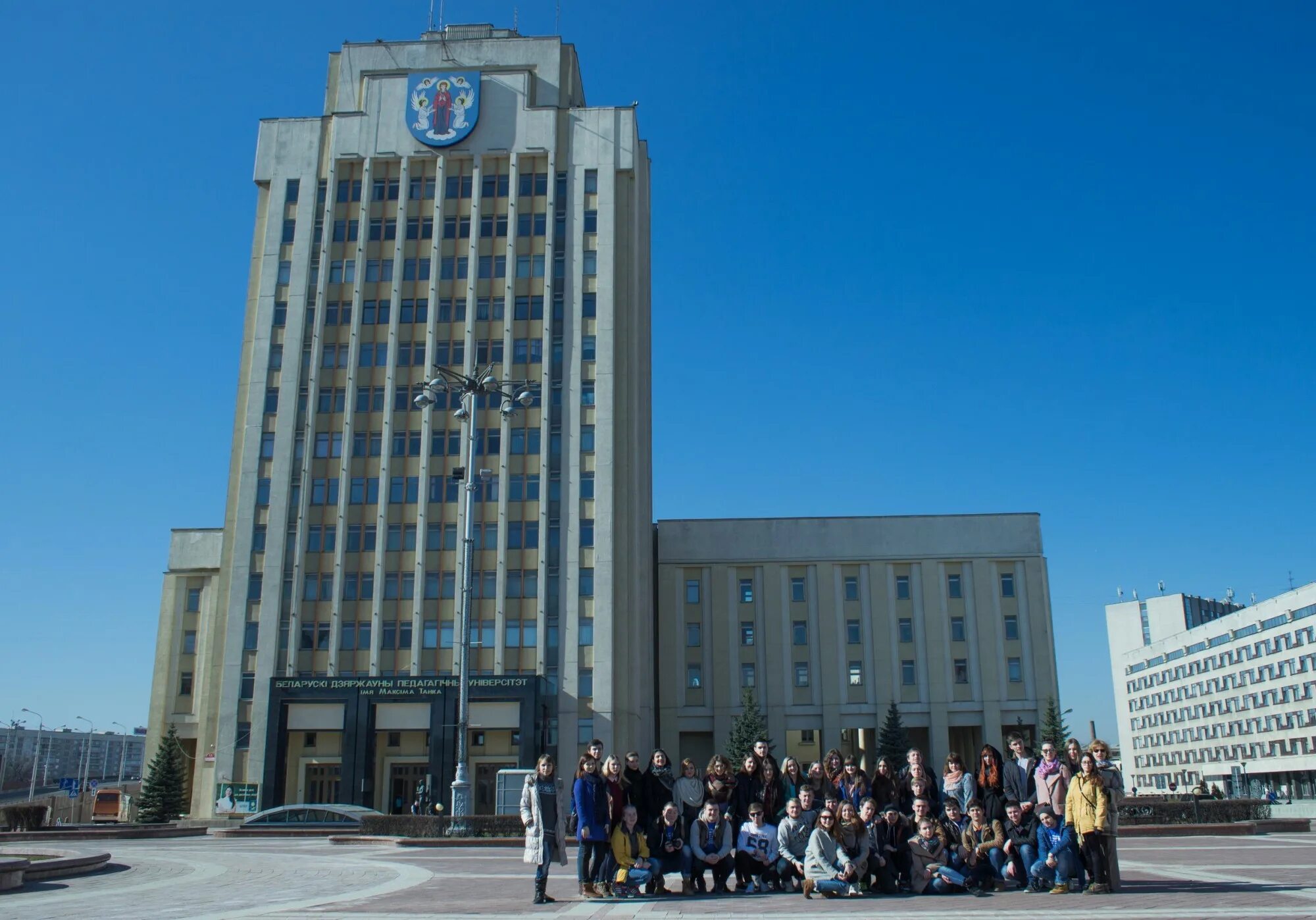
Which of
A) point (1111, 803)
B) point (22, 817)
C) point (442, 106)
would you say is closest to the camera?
point (1111, 803)

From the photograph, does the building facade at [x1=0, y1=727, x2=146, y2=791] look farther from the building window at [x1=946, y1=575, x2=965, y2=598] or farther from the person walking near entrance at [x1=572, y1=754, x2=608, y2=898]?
the person walking near entrance at [x1=572, y1=754, x2=608, y2=898]

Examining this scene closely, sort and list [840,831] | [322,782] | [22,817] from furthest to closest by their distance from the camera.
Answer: [322,782]
[22,817]
[840,831]

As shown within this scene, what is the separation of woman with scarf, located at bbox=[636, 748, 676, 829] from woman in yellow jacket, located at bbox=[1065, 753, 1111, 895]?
511 cm

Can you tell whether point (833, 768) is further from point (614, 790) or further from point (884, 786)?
point (614, 790)

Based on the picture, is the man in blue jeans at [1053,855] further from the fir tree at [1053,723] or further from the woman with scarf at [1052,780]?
the fir tree at [1053,723]

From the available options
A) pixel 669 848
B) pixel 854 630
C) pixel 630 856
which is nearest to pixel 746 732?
pixel 854 630

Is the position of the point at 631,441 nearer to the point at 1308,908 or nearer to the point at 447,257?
the point at 447,257

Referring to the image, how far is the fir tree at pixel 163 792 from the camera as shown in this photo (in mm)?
47031

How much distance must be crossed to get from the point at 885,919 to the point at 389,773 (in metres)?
41.0

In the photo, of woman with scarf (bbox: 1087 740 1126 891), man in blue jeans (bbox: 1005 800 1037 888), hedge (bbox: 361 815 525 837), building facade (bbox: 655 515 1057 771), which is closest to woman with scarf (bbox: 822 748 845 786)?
man in blue jeans (bbox: 1005 800 1037 888)

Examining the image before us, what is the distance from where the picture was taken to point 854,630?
61.8 meters

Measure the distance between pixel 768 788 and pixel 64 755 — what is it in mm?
192353

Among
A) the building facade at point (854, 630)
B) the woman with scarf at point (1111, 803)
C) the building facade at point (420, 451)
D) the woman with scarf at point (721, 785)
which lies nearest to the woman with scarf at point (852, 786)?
the woman with scarf at point (721, 785)

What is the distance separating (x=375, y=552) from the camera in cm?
5053
